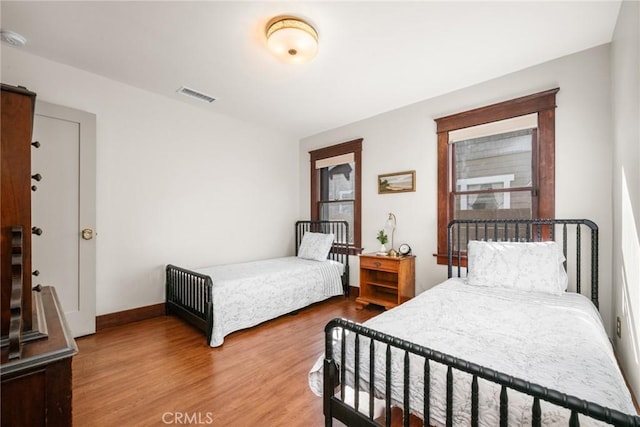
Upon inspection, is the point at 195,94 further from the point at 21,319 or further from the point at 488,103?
the point at 488,103

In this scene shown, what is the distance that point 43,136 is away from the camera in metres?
2.56

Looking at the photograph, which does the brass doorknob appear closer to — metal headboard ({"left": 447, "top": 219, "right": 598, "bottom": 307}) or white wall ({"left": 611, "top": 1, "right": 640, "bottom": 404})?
metal headboard ({"left": 447, "top": 219, "right": 598, "bottom": 307})

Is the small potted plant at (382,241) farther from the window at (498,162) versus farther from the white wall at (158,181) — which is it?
the white wall at (158,181)

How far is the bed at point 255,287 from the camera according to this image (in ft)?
8.82

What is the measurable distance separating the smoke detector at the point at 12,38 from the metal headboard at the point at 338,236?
364 centimetres

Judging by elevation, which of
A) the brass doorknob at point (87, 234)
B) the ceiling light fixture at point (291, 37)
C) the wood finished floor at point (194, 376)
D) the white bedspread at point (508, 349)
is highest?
the ceiling light fixture at point (291, 37)

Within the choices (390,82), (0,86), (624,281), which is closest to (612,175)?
(624,281)

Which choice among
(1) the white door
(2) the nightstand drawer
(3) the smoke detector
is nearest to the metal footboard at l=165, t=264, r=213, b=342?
(1) the white door

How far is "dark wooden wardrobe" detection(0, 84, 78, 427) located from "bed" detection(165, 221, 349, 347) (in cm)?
172

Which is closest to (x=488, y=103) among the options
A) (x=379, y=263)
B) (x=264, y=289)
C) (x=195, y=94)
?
(x=379, y=263)

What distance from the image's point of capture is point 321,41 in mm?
2279

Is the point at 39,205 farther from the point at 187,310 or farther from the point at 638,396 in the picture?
the point at 638,396

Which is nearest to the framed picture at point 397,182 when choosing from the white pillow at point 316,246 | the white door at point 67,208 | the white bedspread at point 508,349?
the white pillow at point 316,246

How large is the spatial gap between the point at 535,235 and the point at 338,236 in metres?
2.50
